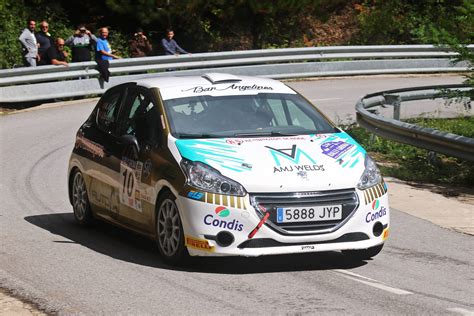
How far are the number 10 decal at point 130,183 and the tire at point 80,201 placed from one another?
1161 millimetres

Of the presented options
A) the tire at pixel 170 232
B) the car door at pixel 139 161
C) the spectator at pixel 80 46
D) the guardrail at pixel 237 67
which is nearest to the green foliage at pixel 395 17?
the guardrail at pixel 237 67

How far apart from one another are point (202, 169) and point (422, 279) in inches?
77.9

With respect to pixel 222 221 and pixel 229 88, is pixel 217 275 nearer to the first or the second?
pixel 222 221

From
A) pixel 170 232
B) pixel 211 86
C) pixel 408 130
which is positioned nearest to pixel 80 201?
pixel 211 86

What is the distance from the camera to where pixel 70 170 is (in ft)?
40.4

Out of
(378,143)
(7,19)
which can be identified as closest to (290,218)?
(378,143)

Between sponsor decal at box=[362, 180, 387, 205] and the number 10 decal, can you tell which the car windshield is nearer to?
the number 10 decal

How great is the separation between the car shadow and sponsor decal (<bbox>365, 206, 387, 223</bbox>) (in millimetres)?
471

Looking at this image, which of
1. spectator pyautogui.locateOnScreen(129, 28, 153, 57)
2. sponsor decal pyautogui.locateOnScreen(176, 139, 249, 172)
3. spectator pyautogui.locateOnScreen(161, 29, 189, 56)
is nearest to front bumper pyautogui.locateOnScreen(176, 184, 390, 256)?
sponsor decal pyautogui.locateOnScreen(176, 139, 249, 172)

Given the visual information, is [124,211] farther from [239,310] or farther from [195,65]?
[195,65]

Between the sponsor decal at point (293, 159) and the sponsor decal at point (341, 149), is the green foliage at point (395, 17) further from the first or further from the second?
the sponsor decal at point (293, 159)

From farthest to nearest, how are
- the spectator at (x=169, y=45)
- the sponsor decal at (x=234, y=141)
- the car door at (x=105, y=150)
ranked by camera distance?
the spectator at (x=169, y=45), the car door at (x=105, y=150), the sponsor decal at (x=234, y=141)

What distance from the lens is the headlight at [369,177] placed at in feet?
31.8

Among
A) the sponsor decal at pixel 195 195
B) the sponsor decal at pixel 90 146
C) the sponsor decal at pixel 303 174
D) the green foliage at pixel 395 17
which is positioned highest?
the sponsor decal at pixel 303 174
